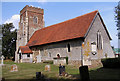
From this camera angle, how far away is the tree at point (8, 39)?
1837 inches

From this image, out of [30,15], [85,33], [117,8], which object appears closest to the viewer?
[85,33]

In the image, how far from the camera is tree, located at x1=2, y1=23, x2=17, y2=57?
4666cm

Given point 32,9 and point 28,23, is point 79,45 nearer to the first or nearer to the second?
point 28,23

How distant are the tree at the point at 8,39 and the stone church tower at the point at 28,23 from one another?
842 cm

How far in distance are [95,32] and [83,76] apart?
49.2 feet

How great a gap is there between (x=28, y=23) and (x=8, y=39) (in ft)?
42.2

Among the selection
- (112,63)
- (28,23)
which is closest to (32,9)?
(28,23)

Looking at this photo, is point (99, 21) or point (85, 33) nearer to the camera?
point (85, 33)

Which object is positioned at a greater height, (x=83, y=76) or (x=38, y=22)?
(x=38, y=22)

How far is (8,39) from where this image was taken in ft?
153

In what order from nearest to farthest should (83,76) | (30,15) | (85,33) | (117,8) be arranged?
(83,76), (85,33), (117,8), (30,15)

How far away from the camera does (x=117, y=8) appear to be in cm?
2952

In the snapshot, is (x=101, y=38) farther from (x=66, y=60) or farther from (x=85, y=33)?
(x=66, y=60)

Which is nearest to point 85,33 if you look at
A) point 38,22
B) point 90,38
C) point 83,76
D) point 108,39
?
point 90,38
